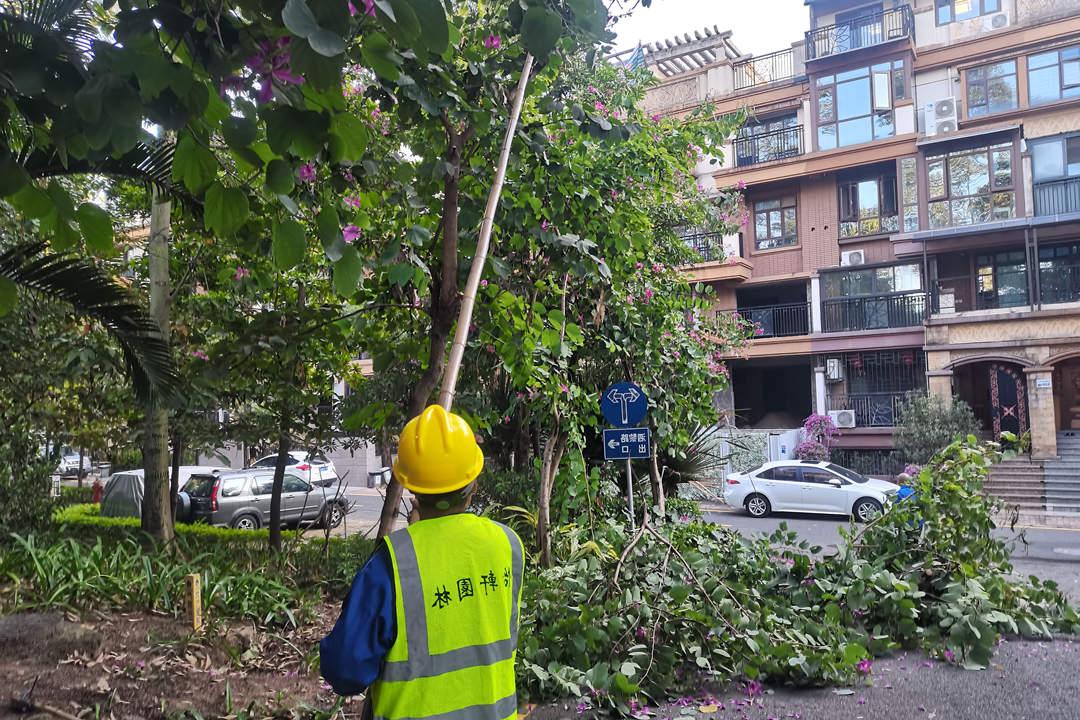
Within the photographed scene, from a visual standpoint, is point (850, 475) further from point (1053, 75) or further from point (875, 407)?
point (1053, 75)

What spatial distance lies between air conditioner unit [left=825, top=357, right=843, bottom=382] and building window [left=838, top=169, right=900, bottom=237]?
13.5 ft

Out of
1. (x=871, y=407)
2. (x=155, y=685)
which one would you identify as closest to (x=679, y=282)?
(x=155, y=685)

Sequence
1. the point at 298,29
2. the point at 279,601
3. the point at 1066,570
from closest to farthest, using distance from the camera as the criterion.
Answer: the point at 298,29 < the point at 279,601 < the point at 1066,570

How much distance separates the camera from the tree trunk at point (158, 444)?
806 cm

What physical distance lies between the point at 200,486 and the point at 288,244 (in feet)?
49.2

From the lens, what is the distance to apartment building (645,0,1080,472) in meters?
21.2

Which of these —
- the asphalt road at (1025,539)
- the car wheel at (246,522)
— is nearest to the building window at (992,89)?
the asphalt road at (1025,539)

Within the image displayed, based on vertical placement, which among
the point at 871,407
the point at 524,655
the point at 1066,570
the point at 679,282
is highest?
the point at 679,282

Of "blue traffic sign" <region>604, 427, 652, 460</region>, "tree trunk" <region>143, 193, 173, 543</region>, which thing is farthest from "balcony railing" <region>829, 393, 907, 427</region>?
"tree trunk" <region>143, 193, 173, 543</region>

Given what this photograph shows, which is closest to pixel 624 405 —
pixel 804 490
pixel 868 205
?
pixel 804 490

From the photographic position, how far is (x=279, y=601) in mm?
5973

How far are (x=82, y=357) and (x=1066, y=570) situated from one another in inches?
480

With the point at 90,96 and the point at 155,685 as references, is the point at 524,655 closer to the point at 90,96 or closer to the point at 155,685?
the point at 155,685

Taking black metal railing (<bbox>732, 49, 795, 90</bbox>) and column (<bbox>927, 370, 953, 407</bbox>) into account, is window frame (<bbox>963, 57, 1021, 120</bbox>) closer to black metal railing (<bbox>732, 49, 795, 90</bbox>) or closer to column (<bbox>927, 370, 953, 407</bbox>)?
black metal railing (<bbox>732, 49, 795, 90</bbox>)
